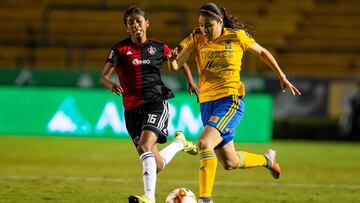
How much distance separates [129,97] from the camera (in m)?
8.53

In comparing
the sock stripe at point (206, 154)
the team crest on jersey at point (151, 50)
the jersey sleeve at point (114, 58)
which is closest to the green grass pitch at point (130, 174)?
the sock stripe at point (206, 154)

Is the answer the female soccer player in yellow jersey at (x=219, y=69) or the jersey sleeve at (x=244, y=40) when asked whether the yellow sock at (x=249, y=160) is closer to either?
the female soccer player in yellow jersey at (x=219, y=69)

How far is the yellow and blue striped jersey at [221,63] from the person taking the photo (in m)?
8.06

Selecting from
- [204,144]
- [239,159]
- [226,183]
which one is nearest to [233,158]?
[239,159]

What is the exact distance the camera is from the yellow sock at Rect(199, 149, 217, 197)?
24.7 feet

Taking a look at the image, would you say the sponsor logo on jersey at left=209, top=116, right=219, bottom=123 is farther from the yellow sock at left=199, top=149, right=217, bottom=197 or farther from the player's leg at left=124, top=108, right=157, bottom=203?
the player's leg at left=124, top=108, right=157, bottom=203

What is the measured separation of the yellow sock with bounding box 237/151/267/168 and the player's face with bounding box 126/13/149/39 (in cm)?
156

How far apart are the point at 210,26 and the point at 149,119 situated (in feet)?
3.65

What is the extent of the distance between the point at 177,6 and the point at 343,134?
642 cm

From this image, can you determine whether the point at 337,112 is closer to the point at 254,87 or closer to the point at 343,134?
the point at 343,134

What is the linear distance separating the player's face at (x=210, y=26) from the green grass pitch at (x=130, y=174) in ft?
5.88

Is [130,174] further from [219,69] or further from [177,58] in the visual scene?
[219,69]

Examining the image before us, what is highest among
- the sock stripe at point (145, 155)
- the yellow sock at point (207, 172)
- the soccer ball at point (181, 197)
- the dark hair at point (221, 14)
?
the dark hair at point (221, 14)

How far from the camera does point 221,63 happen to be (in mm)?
8070
